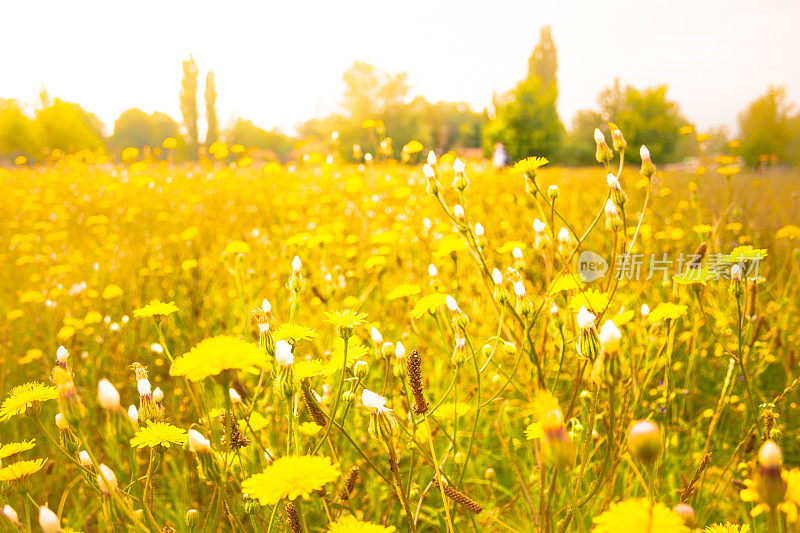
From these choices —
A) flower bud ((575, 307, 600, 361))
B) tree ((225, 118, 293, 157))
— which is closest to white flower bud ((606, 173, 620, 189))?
flower bud ((575, 307, 600, 361))

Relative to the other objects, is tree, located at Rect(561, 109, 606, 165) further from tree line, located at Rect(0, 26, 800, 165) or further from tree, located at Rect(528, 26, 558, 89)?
tree, located at Rect(528, 26, 558, 89)

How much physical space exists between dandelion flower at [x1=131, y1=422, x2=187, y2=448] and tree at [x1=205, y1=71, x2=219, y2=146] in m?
28.2

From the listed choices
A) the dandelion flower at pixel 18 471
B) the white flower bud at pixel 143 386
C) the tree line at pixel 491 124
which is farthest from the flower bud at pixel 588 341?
the tree line at pixel 491 124

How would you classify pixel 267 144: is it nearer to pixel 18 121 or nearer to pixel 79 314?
pixel 18 121

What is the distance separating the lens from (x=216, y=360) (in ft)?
2.46

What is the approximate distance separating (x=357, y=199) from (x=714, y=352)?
321 cm

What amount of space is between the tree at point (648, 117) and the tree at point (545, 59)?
1092 centimetres

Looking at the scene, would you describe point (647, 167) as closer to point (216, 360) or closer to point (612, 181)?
point (612, 181)

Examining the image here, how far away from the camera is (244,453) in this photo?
115cm

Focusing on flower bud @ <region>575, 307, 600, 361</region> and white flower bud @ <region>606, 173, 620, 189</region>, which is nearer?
flower bud @ <region>575, 307, 600, 361</region>

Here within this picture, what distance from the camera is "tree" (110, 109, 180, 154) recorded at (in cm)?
3762

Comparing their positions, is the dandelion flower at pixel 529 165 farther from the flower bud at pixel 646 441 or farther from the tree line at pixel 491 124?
the tree line at pixel 491 124

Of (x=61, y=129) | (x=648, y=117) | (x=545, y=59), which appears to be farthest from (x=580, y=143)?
(x=61, y=129)

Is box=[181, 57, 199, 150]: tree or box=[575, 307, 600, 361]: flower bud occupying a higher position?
box=[181, 57, 199, 150]: tree
